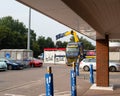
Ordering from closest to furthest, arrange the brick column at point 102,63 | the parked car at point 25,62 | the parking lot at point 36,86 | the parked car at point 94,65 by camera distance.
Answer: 1. the parking lot at point 36,86
2. the brick column at point 102,63
3. the parked car at point 94,65
4. the parked car at point 25,62

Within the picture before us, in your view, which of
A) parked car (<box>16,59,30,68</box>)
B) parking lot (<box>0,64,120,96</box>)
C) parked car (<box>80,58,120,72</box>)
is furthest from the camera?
parked car (<box>16,59,30,68</box>)

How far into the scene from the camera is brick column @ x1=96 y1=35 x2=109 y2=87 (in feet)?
50.7

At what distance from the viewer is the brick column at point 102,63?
608 inches

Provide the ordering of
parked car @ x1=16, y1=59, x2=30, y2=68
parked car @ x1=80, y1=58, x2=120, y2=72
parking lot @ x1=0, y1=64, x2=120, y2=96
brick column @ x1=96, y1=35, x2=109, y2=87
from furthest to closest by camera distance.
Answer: parked car @ x1=16, y1=59, x2=30, y2=68
parked car @ x1=80, y1=58, x2=120, y2=72
brick column @ x1=96, y1=35, x2=109, y2=87
parking lot @ x1=0, y1=64, x2=120, y2=96

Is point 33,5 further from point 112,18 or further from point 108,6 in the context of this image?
point 112,18

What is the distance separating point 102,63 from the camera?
1570cm

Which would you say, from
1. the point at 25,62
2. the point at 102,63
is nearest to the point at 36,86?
the point at 102,63

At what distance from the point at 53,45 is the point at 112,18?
95.0 metres

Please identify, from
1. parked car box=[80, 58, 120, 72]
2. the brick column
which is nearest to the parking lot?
the brick column

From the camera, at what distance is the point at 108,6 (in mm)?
7500

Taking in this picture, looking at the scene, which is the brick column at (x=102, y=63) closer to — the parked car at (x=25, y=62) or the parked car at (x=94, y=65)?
the parked car at (x=94, y=65)

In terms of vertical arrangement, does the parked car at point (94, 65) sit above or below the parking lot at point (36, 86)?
above

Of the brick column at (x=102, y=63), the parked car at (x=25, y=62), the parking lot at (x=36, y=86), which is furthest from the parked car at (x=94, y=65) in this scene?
the brick column at (x=102, y=63)

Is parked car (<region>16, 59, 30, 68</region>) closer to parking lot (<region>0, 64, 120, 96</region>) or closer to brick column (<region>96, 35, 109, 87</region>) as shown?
parking lot (<region>0, 64, 120, 96</region>)
